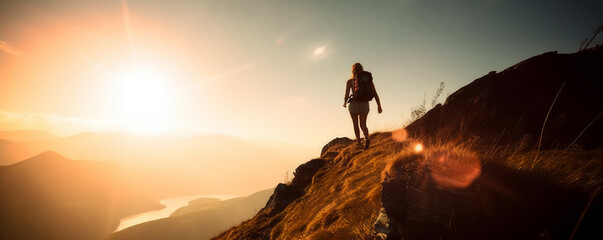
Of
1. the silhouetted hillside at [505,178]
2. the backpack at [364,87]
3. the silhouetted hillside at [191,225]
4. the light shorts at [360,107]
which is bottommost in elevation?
the silhouetted hillside at [191,225]

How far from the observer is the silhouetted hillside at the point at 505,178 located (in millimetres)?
2064

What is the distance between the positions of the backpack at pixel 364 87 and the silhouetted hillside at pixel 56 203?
17434cm

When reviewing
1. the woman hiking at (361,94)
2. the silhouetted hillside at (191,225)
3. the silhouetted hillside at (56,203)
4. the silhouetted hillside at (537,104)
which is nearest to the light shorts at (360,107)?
the woman hiking at (361,94)

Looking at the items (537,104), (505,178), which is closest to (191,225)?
(537,104)

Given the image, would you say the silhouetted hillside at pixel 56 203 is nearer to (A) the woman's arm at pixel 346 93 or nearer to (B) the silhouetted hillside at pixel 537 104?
(A) the woman's arm at pixel 346 93

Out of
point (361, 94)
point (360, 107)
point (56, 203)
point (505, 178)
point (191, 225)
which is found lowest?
point (191, 225)

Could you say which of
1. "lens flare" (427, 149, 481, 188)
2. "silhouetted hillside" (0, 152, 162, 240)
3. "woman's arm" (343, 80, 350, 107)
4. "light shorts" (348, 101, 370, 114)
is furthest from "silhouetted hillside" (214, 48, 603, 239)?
"silhouetted hillside" (0, 152, 162, 240)

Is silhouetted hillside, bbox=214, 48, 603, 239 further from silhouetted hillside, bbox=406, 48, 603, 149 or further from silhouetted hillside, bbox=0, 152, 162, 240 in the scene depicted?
silhouetted hillside, bbox=0, 152, 162, 240

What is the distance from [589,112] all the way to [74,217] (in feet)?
662

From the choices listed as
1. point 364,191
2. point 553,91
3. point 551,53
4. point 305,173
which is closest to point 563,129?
point 553,91

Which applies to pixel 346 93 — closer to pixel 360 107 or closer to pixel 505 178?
pixel 360 107

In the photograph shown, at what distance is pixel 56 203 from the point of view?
143375 millimetres

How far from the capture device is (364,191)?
3.75 meters

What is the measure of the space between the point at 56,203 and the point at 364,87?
21756 centimetres
